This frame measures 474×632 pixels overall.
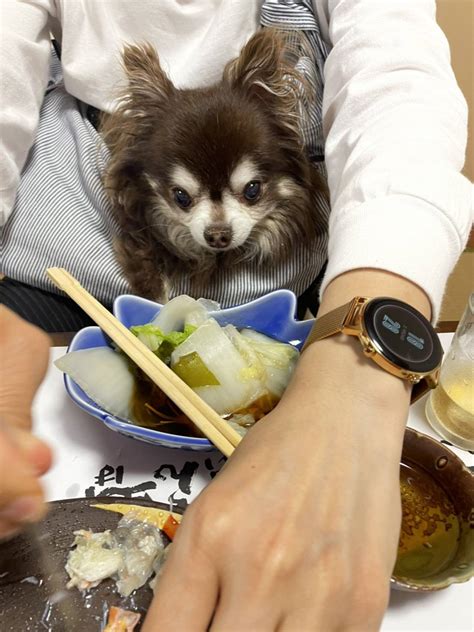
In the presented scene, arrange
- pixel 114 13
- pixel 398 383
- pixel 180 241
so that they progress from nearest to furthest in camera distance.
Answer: pixel 398 383, pixel 114 13, pixel 180 241

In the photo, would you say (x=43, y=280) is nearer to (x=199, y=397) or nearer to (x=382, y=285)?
(x=199, y=397)

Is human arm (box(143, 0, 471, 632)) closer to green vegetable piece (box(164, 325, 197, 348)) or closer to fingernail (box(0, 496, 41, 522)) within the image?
fingernail (box(0, 496, 41, 522))

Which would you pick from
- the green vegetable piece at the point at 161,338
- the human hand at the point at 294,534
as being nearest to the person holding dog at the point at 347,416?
the human hand at the point at 294,534

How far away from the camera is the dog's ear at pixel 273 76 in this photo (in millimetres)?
940

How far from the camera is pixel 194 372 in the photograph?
2.38 feet

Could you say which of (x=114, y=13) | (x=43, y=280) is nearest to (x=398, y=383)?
(x=43, y=280)

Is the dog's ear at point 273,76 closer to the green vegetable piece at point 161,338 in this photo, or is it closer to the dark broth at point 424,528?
the green vegetable piece at point 161,338

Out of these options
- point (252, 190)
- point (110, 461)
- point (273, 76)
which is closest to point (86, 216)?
point (252, 190)

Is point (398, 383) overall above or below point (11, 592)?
above

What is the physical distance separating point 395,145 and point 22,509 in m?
→ 0.62

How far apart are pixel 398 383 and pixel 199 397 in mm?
280

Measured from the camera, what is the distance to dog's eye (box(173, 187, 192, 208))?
3.35 ft

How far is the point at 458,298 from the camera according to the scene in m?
1.50

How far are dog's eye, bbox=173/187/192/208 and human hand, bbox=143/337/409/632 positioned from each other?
0.66 m
